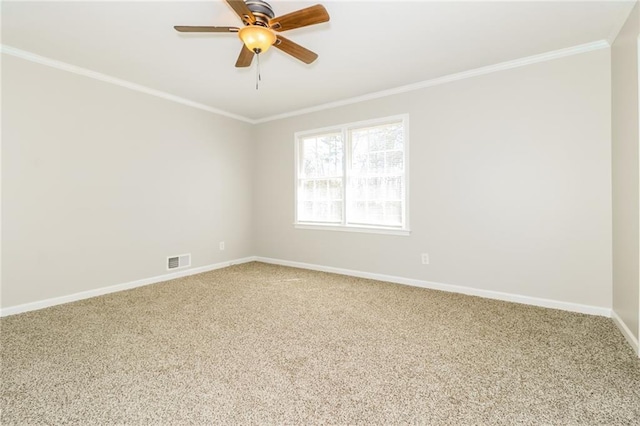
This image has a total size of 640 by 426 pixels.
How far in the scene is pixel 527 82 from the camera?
10.1 feet

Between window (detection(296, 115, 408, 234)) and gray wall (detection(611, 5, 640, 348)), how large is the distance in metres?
1.88

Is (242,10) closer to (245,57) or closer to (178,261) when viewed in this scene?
(245,57)

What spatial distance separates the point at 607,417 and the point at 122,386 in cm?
252

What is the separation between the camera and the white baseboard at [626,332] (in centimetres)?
208

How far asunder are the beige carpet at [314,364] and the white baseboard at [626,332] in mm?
55

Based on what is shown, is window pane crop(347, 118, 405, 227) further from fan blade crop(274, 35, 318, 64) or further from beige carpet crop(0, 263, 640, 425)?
fan blade crop(274, 35, 318, 64)

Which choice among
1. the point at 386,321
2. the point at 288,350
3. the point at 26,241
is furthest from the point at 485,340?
the point at 26,241

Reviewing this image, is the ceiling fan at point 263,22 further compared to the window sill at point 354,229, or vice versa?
the window sill at point 354,229

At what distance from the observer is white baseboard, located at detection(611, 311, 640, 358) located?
6.82 feet

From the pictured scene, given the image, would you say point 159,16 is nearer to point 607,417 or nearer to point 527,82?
point 527,82

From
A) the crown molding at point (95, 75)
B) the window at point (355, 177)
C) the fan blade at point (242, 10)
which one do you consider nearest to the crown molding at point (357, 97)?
the crown molding at point (95, 75)

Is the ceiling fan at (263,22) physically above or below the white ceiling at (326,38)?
below

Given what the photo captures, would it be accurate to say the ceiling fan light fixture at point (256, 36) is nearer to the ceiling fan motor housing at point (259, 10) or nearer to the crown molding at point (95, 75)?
the ceiling fan motor housing at point (259, 10)

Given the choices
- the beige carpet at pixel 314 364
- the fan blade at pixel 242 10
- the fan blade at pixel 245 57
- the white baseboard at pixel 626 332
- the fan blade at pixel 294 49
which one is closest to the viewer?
the beige carpet at pixel 314 364
